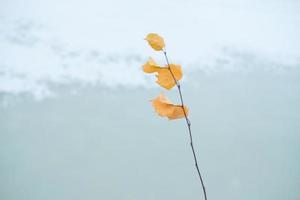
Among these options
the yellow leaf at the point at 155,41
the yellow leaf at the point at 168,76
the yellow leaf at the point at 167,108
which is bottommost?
the yellow leaf at the point at 167,108

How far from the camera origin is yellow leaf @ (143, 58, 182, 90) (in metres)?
0.36

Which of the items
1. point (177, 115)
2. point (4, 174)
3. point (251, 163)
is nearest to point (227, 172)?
point (251, 163)

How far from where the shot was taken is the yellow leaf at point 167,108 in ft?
1.17

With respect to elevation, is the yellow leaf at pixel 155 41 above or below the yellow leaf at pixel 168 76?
above

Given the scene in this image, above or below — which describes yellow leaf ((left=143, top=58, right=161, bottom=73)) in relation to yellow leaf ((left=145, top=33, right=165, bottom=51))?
below

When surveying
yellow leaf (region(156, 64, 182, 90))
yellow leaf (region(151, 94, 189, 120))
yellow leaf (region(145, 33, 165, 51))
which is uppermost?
yellow leaf (region(145, 33, 165, 51))

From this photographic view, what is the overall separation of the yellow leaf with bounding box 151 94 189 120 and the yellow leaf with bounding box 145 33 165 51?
45 millimetres

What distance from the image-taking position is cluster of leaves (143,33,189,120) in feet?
1.18

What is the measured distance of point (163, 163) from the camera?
51.0m

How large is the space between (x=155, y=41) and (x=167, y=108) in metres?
0.06

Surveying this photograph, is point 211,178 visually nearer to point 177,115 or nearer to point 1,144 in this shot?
point 1,144

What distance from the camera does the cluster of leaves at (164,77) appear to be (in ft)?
1.18

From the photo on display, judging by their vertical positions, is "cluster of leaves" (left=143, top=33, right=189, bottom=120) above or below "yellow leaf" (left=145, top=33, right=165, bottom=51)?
below

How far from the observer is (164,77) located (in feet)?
1.20
